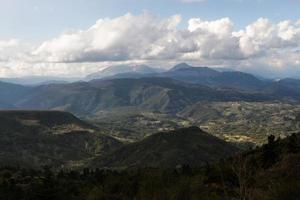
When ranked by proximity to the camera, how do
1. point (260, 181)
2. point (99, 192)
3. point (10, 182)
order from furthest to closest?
point (10, 182), point (99, 192), point (260, 181)

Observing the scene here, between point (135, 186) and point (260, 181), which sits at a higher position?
point (260, 181)

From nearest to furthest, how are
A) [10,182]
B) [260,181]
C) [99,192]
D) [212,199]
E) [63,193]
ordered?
1. [212,199]
2. [260,181]
3. [99,192]
4. [63,193]
5. [10,182]

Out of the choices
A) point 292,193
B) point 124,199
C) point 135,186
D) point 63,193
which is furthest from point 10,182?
point 292,193

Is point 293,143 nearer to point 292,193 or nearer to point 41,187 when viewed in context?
point 41,187

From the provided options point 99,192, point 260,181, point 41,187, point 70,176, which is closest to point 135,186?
point 99,192

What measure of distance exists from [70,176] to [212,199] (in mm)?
127377

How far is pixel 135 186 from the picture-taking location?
129 m

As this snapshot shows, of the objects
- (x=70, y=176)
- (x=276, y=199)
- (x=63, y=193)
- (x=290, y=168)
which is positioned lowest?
(x=70, y=176)

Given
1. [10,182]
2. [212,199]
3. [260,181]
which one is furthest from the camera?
[10,182]

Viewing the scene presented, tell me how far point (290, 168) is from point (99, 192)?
53079 mm

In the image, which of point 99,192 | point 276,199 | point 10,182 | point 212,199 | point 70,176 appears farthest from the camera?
point 70,176

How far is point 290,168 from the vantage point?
118750 mm

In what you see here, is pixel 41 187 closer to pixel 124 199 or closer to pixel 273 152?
pixel 124 199

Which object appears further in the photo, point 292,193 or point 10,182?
point 10,182
